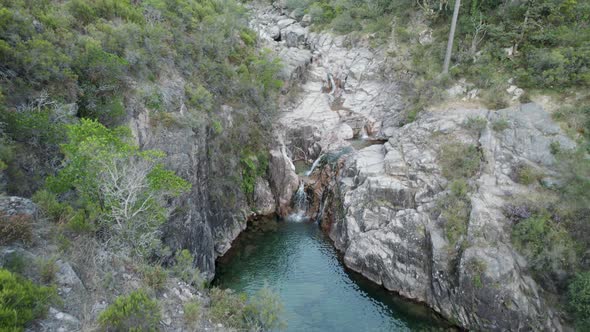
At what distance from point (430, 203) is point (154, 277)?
16763 mm

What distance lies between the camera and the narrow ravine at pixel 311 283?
786 inches

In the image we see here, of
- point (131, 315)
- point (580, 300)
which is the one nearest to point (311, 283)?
point (580, 300)

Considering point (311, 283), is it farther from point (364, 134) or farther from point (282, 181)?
point (364, 134)

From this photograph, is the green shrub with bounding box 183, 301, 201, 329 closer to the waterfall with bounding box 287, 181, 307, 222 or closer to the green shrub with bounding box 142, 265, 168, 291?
the green shrub with bounding box 142, 265, 168, 291

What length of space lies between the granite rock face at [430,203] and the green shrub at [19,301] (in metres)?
18.3

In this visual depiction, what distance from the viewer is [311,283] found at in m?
22.6

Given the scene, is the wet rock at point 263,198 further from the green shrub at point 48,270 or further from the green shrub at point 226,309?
the green shrub at point 48,270

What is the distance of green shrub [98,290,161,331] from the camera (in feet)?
29.6

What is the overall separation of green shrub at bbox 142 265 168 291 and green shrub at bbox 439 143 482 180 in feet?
59.9

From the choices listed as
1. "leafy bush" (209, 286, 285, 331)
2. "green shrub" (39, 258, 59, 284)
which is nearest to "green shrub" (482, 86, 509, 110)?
"leafy bush" (209, 286, 285, 331)

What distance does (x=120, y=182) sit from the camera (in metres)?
13.5

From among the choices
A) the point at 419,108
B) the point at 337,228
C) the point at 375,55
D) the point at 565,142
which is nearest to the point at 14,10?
the point at 337,228

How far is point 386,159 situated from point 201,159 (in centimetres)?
1311

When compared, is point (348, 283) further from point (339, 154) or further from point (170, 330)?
point (170, 330)
